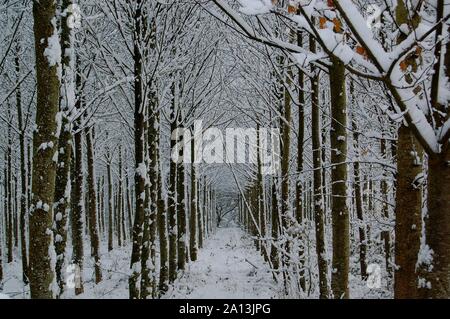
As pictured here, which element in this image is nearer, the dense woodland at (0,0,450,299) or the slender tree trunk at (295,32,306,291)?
the dense woodland at (0,0,450,299)

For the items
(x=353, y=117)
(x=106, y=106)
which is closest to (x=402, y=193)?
(x=353, y=117)

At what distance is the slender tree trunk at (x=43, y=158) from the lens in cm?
418

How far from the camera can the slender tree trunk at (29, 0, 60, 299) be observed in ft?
13.7

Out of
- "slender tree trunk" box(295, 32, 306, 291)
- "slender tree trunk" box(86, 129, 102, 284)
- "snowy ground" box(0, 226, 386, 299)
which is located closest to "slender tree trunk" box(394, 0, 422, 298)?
"slender tree trunk" box(295, 32, 306, 291)

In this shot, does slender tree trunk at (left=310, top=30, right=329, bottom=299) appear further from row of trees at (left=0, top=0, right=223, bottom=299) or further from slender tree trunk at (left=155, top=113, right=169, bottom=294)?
slender tree trunk at (left=155, top=113, right=169, bottom=294)

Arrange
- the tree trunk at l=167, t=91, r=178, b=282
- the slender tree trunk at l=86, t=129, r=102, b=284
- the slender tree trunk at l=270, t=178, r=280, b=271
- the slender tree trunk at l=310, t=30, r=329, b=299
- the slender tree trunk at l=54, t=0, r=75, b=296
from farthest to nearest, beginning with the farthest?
1. the slender tree trunk at l=86, t=129, r=102, b=284
2. the tree trunk at l=167, t=91, r=178, b=282
3. the slender tree trunk at l=54, t=0, r=75, b=296
4. the slender tree trunk at l=310, t=30, r=329, b=299
5. the slender tree trunk at l=270, t=178, r=280, b=271

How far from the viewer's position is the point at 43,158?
424 centimetres

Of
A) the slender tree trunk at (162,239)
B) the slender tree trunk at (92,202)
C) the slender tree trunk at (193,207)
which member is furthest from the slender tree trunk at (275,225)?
the slender tree trunk at (92,202)

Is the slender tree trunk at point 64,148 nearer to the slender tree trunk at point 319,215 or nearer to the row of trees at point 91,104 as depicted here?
the row of trees at point 91,104

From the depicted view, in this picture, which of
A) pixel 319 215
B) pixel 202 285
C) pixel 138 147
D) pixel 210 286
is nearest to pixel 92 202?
pixel 202 285

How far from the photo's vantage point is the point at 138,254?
7.12 m

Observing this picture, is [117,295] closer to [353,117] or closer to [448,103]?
[353,117]

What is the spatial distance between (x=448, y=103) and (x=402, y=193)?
2.40 feet

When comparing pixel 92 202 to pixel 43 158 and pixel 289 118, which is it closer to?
pixel 289 118
